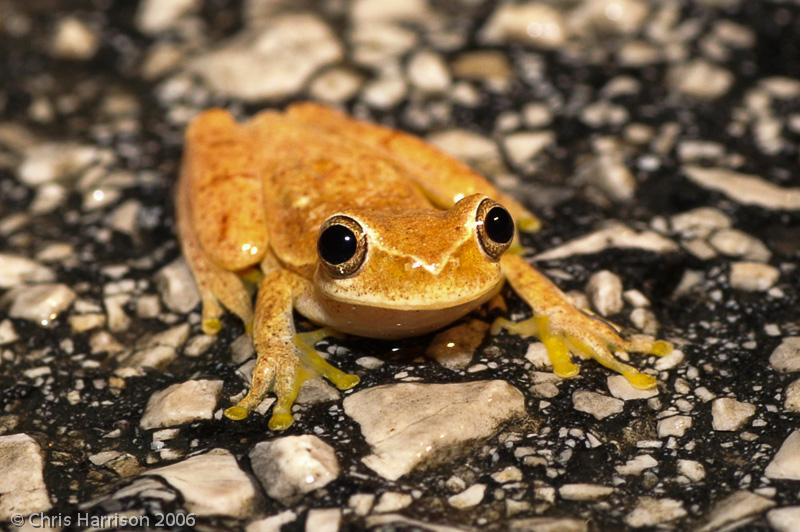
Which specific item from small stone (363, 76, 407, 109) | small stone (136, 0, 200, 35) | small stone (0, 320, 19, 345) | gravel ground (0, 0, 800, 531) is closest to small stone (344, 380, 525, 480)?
gravel ground (0, 0, 800, 531)

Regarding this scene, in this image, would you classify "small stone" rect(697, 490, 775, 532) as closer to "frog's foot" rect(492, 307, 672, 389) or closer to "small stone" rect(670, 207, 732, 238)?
"frog's foot" rect(492, 307, 672, 389)

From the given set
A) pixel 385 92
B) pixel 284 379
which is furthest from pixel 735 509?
pixel 385 92

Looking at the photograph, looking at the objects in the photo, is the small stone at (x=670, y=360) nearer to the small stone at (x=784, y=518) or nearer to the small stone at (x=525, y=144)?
the small stone at (x=784, y=518)

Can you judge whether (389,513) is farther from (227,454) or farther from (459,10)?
(459,10)

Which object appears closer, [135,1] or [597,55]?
[597,55]

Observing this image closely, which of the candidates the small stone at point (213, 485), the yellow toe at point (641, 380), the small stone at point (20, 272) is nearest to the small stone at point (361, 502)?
the small stone at point (213, 485)

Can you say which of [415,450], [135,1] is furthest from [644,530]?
[135,1]
